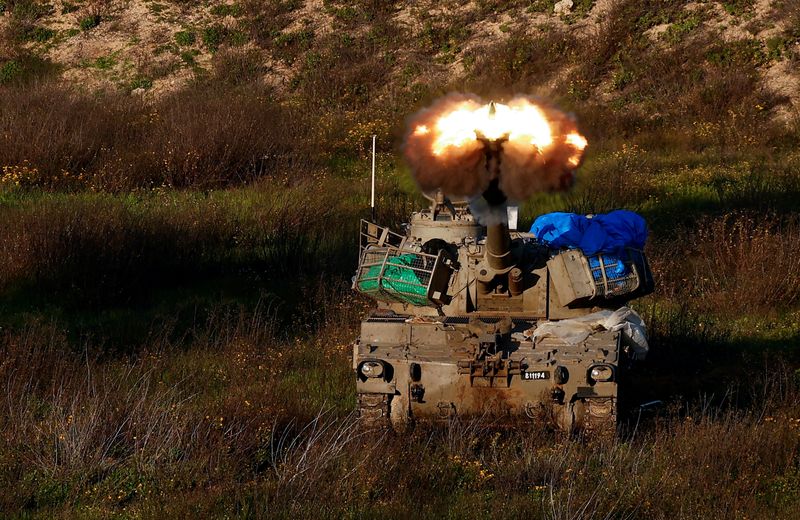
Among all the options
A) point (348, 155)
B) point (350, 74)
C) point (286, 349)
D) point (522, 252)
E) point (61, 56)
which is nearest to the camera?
point (522, 252)

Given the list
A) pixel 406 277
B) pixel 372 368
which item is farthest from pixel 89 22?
pixel 372 368

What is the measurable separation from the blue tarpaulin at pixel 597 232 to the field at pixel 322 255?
0.86m

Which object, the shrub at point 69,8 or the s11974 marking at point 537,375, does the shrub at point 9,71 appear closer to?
the shrub at point 69,8

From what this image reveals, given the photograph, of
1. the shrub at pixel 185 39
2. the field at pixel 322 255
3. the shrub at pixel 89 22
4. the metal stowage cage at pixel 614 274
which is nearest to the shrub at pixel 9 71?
the field at pixel 322 255

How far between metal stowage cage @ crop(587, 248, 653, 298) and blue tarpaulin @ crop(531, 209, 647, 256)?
0.31 feet

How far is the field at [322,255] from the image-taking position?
12273 mm

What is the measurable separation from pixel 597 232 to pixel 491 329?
1.85 meters

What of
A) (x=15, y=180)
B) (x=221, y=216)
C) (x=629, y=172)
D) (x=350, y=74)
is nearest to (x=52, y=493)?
(x=221, y=216)

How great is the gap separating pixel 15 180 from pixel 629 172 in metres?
13.1

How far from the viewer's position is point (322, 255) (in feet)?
80.8

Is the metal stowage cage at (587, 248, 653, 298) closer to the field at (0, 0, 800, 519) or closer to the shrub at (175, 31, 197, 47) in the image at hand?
the field at (0, 0, 800, 519)

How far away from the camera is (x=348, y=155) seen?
3209cm

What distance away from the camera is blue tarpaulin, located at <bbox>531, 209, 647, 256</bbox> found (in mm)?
14805

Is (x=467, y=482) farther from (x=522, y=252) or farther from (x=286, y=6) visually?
(x=286, y=6)
